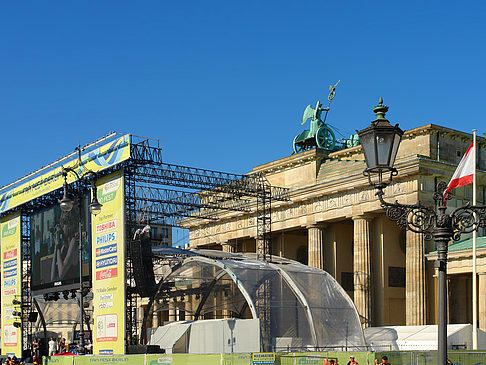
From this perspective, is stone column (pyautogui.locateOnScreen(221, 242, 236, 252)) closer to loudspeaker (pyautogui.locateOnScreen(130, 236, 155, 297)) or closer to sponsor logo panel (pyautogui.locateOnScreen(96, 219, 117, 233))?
loudspeaker (pyautogui.locateOnScreen(130, 236, 155, 297))

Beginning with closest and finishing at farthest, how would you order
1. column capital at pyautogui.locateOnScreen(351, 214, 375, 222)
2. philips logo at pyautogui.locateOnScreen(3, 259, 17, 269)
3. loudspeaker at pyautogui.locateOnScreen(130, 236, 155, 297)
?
loudspeaker at pyautogui.locateOnScreen(130, 236, 155, 297) < column capital at pyautogui.locateOnScreen(351, 214, 375, 222) < philips logo at pyautogui.locateOnScreen(3, 259, 17, 269)

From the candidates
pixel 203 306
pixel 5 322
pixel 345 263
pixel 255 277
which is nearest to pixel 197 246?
pixel 345 263

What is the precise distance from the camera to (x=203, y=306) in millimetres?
42688

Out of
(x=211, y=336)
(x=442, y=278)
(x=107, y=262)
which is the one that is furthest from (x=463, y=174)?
(x=107, y=262)

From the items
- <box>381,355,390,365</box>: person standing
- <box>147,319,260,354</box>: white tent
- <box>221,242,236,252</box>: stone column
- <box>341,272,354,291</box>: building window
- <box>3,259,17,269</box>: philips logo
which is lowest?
<box>147,319,260,354</box>: white tent

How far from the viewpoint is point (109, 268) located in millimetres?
39906

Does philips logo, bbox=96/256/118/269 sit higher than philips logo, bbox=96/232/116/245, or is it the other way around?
philips logo, bbox=96/232/116/245

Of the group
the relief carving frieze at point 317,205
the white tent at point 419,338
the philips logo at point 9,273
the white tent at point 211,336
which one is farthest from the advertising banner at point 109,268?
the relief carving frieze at point 317,205

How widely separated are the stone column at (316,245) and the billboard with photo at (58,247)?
2088 centimetres

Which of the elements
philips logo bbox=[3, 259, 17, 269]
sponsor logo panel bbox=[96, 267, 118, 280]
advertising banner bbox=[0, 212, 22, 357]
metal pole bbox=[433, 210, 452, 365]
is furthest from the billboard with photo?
metal pole bbox=[433, 210, 452, 365]

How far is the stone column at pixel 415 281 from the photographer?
49.2 meters

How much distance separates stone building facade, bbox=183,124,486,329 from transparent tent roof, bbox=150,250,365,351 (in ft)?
35.7

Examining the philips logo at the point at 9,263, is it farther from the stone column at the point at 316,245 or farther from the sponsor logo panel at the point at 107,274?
the stone column at the point at 316,245

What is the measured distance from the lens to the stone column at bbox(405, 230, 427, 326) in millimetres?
49188
